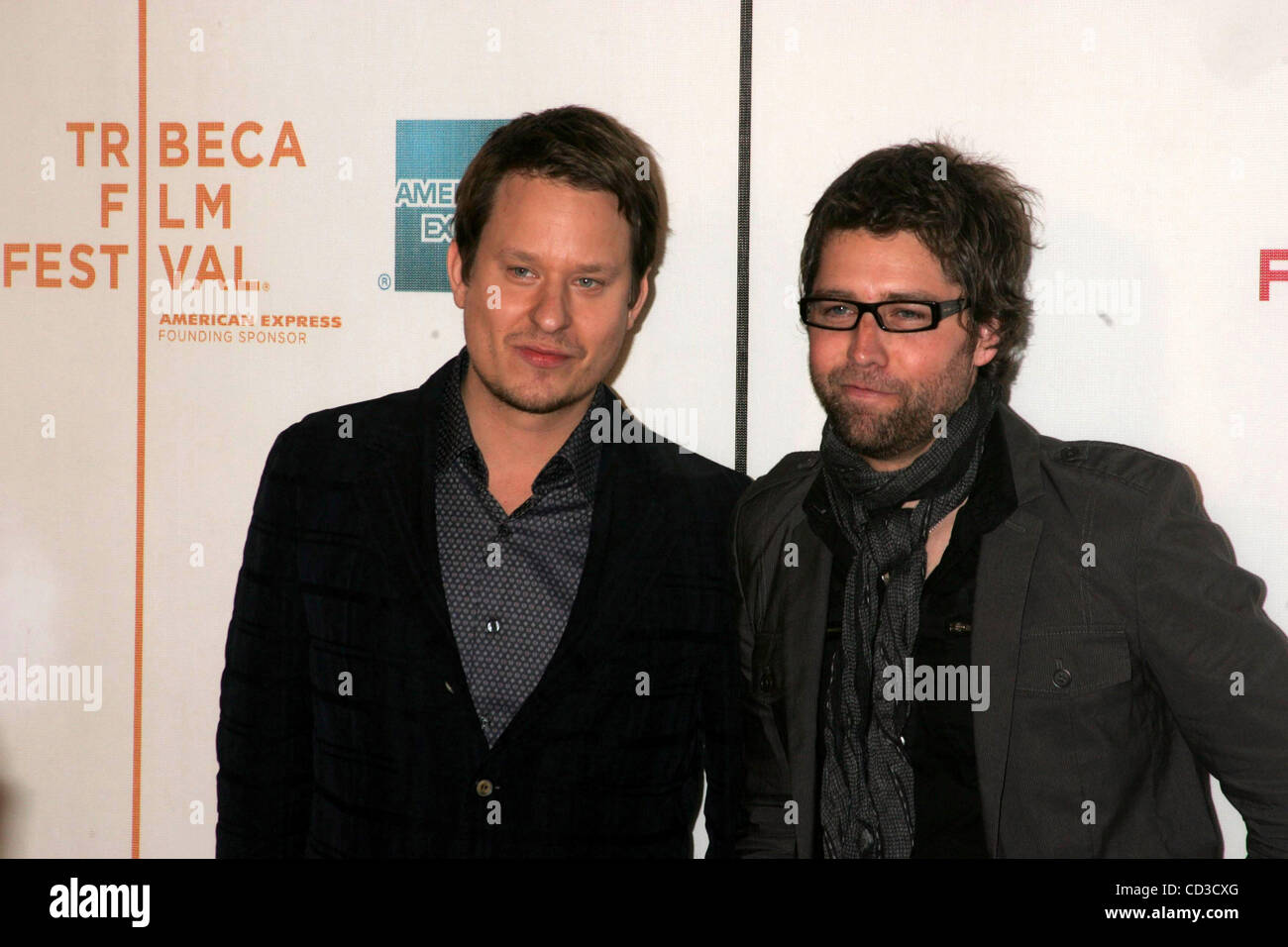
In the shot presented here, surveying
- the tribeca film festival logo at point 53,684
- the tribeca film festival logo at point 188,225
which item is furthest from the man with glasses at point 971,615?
the tribeca film festival logo at point 53,684

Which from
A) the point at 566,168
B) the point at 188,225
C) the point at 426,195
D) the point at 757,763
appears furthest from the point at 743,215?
the point at 188,225

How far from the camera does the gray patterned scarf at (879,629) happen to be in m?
2.15

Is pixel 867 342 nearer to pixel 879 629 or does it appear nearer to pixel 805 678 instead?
pixel 879 629

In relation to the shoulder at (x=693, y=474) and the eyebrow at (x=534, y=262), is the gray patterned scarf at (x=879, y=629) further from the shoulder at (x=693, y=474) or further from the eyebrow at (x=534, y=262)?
the eyebrow at (x=534, y=262)

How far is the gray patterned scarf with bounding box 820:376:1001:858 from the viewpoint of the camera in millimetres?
2148

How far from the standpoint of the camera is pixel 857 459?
7.36 feet

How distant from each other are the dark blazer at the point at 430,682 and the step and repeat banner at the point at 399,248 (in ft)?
1.50

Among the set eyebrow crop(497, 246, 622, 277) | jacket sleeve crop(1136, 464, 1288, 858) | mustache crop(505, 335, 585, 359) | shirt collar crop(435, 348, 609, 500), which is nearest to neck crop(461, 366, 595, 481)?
shirt collar crop(435, 348, 609, 500)

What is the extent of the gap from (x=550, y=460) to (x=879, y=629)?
72cm

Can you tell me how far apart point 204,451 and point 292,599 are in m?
0.76

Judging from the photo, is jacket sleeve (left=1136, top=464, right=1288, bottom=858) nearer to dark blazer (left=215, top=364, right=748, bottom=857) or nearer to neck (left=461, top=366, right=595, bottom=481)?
dark blazer (left=215, top=364, right=748, bottom=857)
